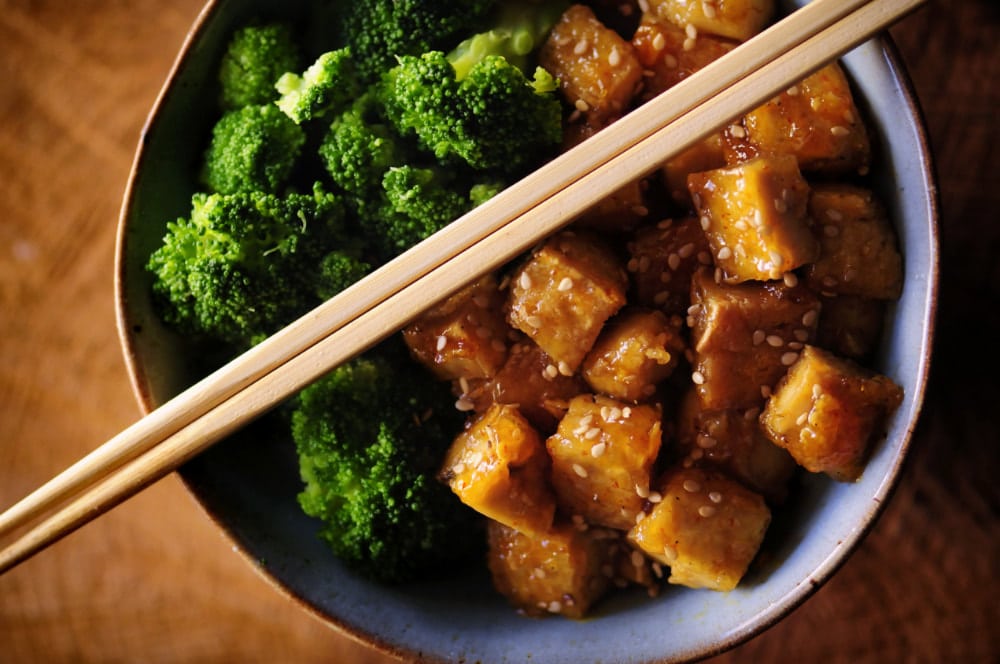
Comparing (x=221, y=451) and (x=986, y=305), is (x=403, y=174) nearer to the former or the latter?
(x=221, y=451)

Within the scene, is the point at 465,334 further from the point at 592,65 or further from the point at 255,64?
the point at 255,64

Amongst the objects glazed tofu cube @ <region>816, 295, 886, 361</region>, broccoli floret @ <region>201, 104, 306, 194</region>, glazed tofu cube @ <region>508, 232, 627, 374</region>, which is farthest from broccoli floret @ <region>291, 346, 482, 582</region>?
glazed tofu cube @ <region>816, 295, 886, 361</region>

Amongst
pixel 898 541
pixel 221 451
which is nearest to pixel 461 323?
pixel 221 451

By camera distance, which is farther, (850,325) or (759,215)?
(850,325)

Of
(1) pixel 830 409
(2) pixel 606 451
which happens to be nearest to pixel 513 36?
(2) pixel 606 451

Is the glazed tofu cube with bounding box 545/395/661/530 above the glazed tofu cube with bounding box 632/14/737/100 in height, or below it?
below

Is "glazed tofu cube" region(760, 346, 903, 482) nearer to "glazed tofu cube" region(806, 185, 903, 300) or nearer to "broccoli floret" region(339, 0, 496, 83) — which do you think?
"glazed tofu cube" region(806, 185, 903, 300)
